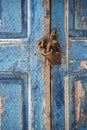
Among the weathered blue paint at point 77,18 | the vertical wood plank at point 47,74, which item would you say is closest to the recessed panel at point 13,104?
the vertical wood plank at point 47,74

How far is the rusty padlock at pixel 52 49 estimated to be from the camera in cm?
144

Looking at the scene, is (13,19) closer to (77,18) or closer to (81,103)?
(77,18)

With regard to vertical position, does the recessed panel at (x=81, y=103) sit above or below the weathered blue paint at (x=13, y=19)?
below

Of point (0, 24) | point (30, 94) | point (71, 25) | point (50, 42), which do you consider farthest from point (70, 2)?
point (30, 94)

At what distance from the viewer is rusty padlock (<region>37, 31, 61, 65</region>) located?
1438 mm

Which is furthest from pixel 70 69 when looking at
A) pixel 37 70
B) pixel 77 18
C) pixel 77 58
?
pixel 77 18

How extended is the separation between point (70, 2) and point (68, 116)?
650 millimetres

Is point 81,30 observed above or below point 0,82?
above

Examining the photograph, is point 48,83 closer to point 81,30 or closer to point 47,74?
point 47,74

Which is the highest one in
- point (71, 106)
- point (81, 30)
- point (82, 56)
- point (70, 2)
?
point (70, 2)

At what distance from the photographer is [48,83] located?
4.88ft

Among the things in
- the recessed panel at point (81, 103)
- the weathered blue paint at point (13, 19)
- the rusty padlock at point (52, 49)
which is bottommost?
the recessed panel at point (81, 103)

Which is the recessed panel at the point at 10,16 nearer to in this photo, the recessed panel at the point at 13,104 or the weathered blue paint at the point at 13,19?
the weathered blue paint at the point at 13,19

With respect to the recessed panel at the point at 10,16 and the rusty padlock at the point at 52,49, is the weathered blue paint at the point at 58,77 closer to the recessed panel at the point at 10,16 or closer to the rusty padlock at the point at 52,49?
the rusty padlock at the point at 52,49
